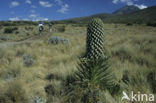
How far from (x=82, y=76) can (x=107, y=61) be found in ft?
1.92

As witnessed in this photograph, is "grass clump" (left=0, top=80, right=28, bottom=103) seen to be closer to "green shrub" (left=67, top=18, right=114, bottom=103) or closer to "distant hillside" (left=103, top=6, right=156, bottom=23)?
"green shrub" (left=67, top=18, right=114, bottom=103)

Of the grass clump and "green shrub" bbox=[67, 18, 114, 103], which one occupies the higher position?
"green shrub" bbox=[67, 18, 114, 103]

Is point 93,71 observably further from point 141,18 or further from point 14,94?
point 141,18

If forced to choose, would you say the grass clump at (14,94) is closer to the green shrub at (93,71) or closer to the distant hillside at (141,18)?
the green shrub at (93,71)

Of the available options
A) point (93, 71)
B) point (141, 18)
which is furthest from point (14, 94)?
point (141, 18)

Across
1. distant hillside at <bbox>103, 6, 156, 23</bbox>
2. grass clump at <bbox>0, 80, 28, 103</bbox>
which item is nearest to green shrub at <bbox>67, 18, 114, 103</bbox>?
grass clump at <bbox>0, 80, 28, 103</bbox>

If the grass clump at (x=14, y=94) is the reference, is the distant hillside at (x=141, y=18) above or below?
above

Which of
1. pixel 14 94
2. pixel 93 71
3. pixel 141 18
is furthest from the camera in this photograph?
pixel 141 18

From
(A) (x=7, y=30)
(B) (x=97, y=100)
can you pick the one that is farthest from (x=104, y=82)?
(A) (x=7, y=30)

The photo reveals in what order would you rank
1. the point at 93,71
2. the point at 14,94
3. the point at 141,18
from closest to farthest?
1. the point at 93,71
2. the point at 14,94
3. the point at 141,18

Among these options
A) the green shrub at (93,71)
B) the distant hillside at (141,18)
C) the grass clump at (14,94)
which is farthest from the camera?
the distant hillside at (141,18)

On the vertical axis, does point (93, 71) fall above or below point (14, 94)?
above

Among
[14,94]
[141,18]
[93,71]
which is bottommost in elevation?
[14,94]

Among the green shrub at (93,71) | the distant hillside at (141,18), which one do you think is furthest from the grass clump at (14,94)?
the distant hillside at (141,18)
